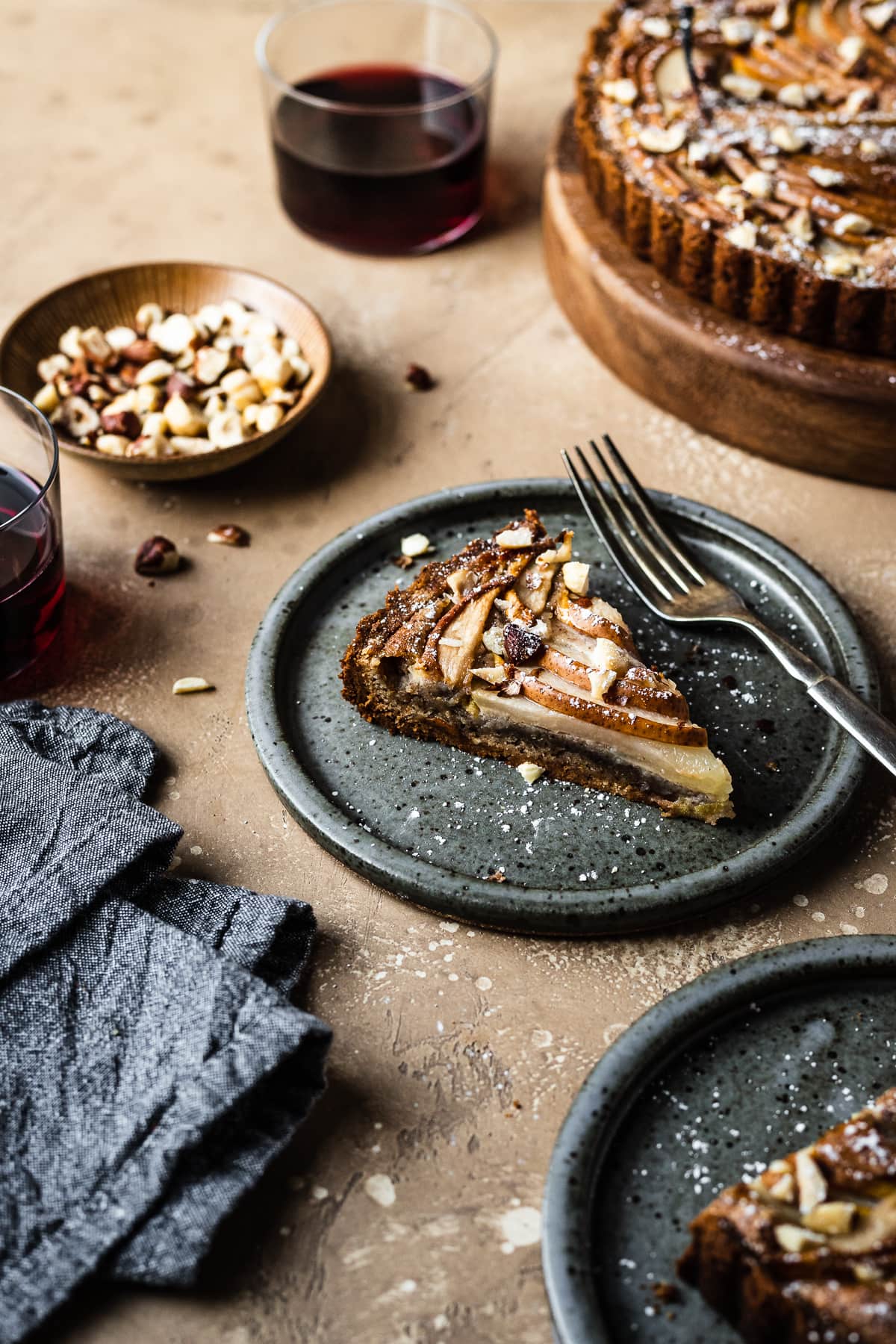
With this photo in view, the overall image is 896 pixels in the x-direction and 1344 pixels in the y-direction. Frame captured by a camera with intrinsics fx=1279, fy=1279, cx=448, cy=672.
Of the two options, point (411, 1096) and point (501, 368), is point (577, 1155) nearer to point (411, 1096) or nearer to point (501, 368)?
point (411, 1096)

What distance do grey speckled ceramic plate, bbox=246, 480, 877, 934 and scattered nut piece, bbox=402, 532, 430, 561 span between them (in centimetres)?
4

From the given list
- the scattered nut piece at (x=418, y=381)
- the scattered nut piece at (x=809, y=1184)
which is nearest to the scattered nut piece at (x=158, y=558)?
the scattered nut piece at (x=418, y=381)

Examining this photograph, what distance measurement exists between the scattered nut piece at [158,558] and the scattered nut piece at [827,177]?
1.35m

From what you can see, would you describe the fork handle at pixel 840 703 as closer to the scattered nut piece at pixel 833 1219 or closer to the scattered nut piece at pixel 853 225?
the scattered nut piece at pixel 833 1219

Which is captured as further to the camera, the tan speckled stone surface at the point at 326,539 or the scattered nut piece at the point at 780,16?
the scattered nut piece at the point at 780,16

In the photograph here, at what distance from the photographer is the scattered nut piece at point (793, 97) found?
98.6 inches

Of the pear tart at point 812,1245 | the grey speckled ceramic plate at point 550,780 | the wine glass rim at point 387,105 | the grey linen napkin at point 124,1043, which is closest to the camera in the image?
the pear tart at point 812,1245

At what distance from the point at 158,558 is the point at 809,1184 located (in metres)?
1.49

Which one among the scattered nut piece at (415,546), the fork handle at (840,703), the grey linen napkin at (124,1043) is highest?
the fork handle at (840,703)

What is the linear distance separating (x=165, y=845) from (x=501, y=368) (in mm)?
1387

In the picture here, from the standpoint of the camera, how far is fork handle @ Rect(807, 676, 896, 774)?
1.80 meters

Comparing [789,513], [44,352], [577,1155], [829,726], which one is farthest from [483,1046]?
[44,352]

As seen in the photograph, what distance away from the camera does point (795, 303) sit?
2283 millimetres

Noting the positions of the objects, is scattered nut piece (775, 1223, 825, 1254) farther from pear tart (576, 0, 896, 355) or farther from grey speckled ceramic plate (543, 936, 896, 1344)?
pear tart (576, 0, 896, 355)
